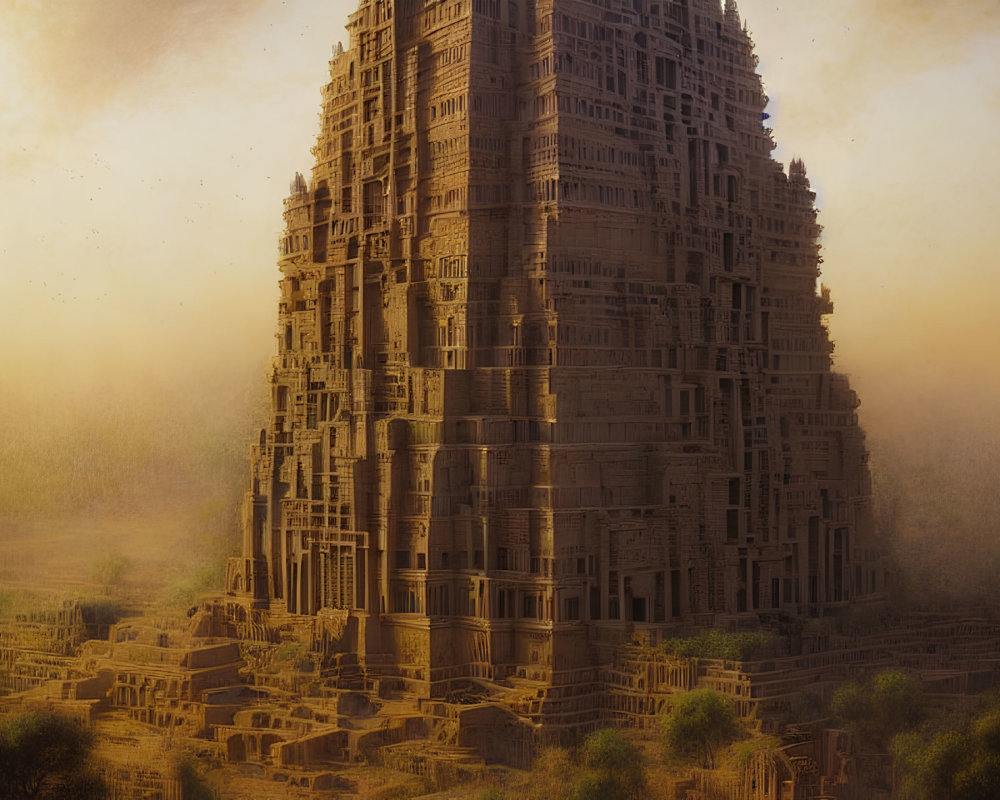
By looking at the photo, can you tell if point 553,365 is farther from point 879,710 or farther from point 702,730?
point 879,710

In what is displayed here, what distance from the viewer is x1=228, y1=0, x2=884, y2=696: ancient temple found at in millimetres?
26391

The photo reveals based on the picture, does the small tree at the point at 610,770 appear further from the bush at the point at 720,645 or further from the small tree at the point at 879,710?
the small tree at the point at 879,710

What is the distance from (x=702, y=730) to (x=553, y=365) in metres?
5.91

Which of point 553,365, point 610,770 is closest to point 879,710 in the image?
point 610,770

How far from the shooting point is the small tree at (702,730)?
78.1ft

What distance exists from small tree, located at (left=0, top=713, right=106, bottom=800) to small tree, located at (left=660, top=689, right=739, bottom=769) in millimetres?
7969

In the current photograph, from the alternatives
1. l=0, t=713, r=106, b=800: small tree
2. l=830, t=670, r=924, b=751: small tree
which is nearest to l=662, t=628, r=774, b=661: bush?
l=830, t=670, r=924, b=751: small tree

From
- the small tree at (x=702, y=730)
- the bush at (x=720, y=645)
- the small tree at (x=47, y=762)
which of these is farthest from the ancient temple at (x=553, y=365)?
the small tree at (x=47, y=762)

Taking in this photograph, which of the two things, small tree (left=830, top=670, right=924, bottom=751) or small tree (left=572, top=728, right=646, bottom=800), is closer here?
small tree (left=572, top=728, right=646, bottom=800)

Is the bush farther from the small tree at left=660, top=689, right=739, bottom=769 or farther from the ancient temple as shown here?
the small tree at left=660, top=689, right=739, bottom=769

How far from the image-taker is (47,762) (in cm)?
2489

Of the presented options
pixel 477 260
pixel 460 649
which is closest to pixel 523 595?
pixel 460 649

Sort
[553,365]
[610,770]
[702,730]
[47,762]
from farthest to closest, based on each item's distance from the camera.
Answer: [553,365], [47,762], [702,730], [610,770]

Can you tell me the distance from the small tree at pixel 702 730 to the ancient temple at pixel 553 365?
209cm
